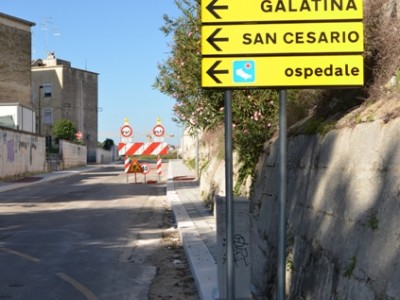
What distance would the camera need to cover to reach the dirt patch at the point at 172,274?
7070 mm

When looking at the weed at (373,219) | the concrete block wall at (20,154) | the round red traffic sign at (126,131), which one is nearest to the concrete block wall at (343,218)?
the weed at (373,219)

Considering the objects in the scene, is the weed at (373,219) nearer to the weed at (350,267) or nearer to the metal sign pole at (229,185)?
the weed at (350,267)

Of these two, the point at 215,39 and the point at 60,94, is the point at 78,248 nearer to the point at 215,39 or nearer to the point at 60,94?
the point at 215,39

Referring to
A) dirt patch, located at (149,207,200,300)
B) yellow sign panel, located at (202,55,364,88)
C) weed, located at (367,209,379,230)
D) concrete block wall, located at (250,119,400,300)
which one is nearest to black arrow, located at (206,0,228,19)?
yellow sign panel, located at (202,55,364,88)

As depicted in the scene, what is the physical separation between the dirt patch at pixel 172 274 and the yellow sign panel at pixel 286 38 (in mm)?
3977

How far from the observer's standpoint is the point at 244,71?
3809 mm

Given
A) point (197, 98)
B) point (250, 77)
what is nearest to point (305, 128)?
point (250, 77)

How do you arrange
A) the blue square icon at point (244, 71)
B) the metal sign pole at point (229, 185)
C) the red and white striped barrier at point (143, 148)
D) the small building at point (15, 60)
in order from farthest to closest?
the small building at point (15, 60)
the red and white striped barrier at point (143, 148)
the metal sign pole at point (229, 185)
the blue square icon at point (244, 71)

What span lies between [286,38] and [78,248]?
24.3ft

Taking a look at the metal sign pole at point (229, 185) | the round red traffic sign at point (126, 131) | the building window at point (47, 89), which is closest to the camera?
the metal sign pole at point (229, 185)

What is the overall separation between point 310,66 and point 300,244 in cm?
228

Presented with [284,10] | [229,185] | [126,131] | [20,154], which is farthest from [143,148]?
[284,10]

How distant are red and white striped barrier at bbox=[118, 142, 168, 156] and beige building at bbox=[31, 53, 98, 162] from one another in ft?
155

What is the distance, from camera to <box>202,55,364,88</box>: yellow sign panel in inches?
145
